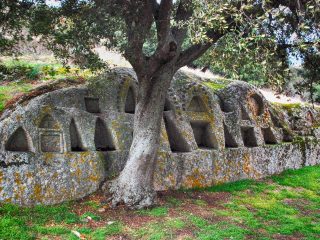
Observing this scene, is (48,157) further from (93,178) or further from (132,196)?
(132,196)

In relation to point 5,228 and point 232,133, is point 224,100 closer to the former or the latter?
point 232,133

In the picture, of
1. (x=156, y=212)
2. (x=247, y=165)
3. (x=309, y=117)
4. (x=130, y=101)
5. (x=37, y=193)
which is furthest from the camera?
(x=309, y=117)

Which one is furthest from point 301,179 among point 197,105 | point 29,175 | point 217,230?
point 29,175

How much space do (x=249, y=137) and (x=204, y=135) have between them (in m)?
2.57

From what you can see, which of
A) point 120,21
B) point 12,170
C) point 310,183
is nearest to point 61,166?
point 12,170

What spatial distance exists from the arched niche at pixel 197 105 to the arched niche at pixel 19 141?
6646 mm

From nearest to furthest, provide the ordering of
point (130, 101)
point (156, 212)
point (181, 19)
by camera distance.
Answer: point (156, 212)
point (181, 19)
point (130, 101)

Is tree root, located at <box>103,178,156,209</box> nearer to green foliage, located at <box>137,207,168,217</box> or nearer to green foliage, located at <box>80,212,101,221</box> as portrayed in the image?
green foliage, located at <box>137,207,168,217</box>

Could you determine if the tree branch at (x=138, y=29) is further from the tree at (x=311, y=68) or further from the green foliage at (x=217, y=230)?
the tree at (x=311, y=68)

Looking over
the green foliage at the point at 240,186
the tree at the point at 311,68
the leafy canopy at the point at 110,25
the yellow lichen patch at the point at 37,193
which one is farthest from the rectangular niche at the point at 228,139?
the yellow lichen patch at the point at 37,193

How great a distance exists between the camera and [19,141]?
9.91 m

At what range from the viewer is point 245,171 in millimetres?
14719

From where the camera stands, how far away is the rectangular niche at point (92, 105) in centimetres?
1202

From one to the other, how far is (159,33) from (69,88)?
3322mm
